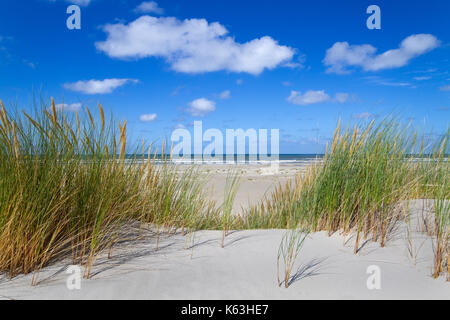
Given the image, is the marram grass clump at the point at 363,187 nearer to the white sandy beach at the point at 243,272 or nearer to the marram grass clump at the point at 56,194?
the white sandy beach at the point at 243,272

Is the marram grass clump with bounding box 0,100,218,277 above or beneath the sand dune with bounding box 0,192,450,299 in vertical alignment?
above

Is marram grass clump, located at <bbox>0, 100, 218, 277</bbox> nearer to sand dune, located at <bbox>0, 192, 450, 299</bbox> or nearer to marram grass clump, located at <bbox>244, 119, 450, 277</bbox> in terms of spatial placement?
sand dune, located at <bbox>0, 192, 450, 299</bbox>

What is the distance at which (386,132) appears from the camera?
10.4 feet

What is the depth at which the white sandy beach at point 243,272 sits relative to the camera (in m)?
1.81

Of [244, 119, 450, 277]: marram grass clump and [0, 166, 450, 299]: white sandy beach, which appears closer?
[0, 166, 450, 299]: white sandy beach

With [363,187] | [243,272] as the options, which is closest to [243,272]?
[243,272]

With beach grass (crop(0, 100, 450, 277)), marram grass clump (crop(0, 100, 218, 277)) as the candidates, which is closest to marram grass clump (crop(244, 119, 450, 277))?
beach grass (crop(0, 100, 450, 277))

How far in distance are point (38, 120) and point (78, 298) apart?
135 cm

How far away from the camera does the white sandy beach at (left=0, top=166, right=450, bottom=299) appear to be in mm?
1809

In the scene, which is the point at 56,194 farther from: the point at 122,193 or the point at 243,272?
the point at 243,272

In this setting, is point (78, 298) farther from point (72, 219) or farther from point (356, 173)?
point (356, 173)

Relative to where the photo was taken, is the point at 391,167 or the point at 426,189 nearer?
the point at 391,167

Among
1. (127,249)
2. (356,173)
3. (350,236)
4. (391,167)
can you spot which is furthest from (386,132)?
(127,249)

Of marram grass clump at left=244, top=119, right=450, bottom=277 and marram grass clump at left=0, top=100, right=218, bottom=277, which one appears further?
marram grass clump at left=244, top=119, right=450, bottom=277
